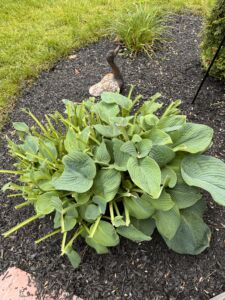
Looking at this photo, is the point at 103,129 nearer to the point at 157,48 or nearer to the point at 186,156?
the point at 186,156

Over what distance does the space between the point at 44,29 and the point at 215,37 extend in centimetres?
206

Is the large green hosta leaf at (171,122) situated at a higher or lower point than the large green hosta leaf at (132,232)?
higher

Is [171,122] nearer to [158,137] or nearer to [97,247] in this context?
[158,137]

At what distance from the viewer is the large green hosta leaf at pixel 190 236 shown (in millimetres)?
1784

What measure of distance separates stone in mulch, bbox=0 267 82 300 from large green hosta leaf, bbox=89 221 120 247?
38 cm

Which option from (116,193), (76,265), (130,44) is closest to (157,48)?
(130,44)

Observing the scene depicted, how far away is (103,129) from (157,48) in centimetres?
184

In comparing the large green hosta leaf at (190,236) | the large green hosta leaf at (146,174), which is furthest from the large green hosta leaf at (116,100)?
the large green hosta leaf at (190,236)

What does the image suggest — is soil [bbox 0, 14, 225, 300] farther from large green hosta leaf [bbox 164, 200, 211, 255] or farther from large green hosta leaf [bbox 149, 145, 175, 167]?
large green hosta leaf [bbox 149, 145, 175, 167]

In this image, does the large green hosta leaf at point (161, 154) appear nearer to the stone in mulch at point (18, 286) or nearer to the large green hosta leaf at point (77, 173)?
the large green hosta leaf at point (77, 173)

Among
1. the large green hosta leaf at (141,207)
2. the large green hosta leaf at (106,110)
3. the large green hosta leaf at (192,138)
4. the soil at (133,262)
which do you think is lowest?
the soil at (133,262)

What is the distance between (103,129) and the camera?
5.87 feet

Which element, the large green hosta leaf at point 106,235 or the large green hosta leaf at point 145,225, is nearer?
the large green hosta leaf at point 106,235

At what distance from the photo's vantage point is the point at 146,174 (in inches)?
62.3
